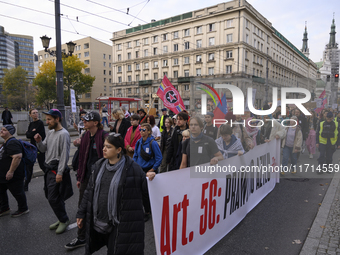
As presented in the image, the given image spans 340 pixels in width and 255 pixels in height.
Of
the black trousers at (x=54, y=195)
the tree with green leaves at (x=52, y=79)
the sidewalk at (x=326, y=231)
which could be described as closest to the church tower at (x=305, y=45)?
the tree with green leaves at (x=52, y=79)

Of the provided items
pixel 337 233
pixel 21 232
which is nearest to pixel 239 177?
pixel 337 233

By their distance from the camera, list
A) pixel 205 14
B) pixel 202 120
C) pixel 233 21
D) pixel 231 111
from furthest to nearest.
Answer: pixel 205 14 < pixel 233 21 < pixel 231 111 < pixel 202 120

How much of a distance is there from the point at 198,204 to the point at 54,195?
2.02 metres

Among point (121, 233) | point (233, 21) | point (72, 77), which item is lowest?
point (121, 233)

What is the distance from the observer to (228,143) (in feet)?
11.5

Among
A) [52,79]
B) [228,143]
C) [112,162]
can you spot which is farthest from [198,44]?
[112,162]

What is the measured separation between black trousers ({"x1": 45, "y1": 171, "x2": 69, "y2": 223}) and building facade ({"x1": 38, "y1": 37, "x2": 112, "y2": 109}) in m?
58.5

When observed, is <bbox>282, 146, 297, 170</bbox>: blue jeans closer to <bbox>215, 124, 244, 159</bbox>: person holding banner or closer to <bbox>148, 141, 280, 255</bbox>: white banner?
<bbox>148, 141, 280, 255</bbox>: white banner

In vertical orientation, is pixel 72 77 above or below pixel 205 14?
below

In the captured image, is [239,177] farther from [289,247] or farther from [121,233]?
[121,233]

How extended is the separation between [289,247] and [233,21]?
145 feet

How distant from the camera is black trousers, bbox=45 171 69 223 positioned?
3400mm

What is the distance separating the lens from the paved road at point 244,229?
3.11 m

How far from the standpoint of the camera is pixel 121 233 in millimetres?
2230
